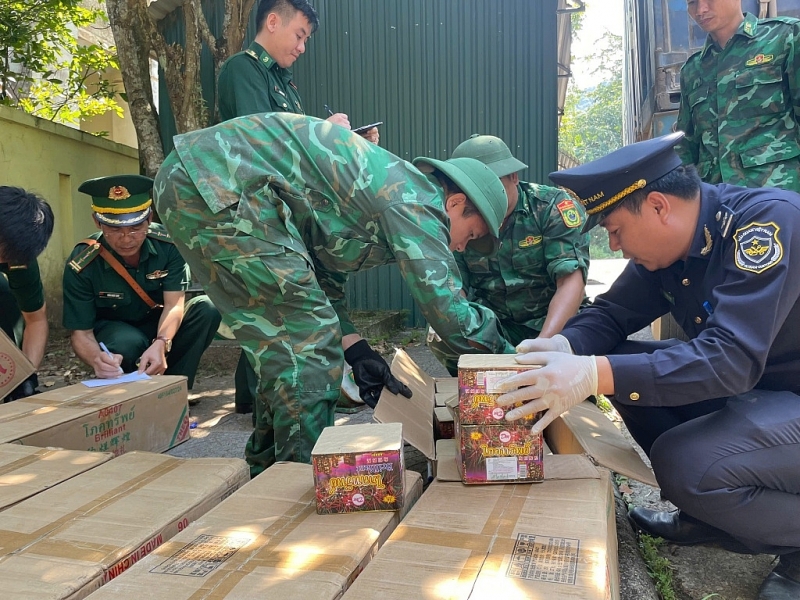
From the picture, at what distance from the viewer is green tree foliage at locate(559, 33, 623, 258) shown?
2562 centimetres

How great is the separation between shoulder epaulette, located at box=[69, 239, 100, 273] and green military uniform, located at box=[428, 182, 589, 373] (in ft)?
5.64

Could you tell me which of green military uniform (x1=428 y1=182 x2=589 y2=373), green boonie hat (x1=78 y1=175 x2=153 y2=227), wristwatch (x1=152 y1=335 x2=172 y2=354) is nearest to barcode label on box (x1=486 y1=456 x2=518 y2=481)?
green military uniform (x1=428 y1=182 x2=589 y2=373)

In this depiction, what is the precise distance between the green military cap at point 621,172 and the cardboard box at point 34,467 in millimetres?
1452

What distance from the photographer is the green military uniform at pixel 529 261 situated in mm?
Answer: 2779

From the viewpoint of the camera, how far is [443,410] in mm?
2131

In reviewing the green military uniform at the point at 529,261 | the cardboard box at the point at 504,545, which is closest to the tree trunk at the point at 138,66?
the green military uniform at the point at 529,261

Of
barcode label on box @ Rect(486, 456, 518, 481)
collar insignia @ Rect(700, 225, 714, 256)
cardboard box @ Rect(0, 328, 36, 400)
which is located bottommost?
barcode label on box @ Rect(486, 456, 518, 481)

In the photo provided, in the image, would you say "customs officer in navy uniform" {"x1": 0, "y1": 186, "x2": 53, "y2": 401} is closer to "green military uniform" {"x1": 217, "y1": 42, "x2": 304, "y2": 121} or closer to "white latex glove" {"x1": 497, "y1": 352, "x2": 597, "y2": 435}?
"green military uniform" {"x1": 217, "y1": 42, "x2": 304, "y2": 121}

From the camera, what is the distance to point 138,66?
4840 millimetres

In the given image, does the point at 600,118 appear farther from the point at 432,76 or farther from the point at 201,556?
the point at 201,556

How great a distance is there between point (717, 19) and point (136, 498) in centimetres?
315

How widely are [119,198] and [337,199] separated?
1393 millimetres

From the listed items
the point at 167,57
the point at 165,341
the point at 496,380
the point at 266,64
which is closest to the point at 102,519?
the point at 496,380

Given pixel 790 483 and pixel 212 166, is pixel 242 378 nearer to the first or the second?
pixel 212 166
